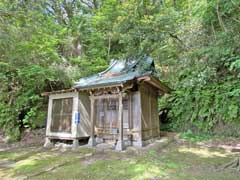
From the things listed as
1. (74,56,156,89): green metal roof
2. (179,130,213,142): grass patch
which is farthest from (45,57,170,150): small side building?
(179,130,213,142): grass patch

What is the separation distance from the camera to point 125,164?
543 centimetres

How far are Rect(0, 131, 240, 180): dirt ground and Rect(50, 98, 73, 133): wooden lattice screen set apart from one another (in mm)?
1099

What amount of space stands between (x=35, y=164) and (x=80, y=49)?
11.1m

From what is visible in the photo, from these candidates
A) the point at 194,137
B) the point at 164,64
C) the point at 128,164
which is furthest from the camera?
the point at 164,64

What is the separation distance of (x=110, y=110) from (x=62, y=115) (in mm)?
2162

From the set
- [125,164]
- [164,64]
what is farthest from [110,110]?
[164,64]

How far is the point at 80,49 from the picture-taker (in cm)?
1541

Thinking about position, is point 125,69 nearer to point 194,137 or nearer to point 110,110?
point 110,110

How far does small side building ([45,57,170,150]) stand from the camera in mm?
7625

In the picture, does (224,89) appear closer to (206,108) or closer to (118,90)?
(206,108)

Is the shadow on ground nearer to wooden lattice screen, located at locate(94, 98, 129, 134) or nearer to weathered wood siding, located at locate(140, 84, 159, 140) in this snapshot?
weathered wood siding, located at locate(140, 84, 159, 140)

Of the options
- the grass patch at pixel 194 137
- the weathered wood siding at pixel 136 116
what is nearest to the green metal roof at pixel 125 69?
the weathered wood siding at pixel 136 116

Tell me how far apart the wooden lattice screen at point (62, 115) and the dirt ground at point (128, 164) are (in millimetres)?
1099

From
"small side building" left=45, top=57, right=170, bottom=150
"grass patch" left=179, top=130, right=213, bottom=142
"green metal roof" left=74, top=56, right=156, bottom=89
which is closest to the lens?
"small side building" left=45, top=57, right=170, bottom=150
